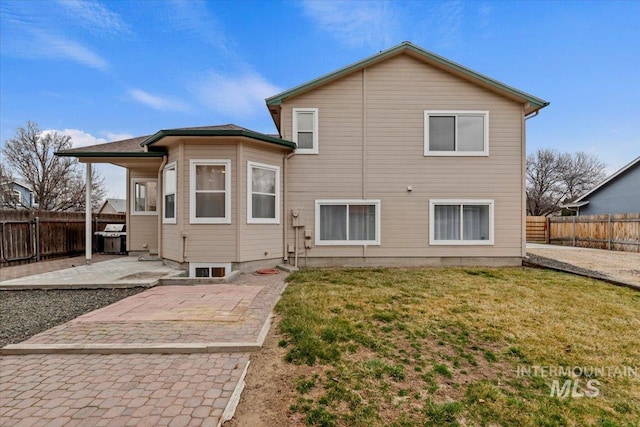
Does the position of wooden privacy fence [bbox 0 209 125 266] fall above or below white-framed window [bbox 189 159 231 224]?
below

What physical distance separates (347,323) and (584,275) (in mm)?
7620

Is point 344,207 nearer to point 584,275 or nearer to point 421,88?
point 421,88

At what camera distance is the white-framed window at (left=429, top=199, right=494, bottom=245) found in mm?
9227

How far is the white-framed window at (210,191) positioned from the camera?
7.67 meters

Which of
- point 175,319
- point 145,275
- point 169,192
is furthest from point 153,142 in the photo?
point 175,319

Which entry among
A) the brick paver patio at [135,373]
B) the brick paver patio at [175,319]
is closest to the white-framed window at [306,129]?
the brick paver patio at [175,319]

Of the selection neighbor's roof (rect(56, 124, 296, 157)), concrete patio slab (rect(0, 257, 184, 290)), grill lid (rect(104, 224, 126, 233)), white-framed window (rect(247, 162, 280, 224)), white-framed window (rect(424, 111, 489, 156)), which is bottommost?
concrete patio slab (rect(0, 257, 184, 290))

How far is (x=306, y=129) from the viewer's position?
9.14m

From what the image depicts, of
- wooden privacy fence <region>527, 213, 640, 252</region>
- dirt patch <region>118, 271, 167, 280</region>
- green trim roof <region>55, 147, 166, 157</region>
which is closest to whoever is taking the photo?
dirt patch <region>118, 271, 167, 280</region>

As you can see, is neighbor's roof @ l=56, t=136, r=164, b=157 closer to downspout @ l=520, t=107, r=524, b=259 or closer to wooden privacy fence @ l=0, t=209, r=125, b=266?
wooden privacy fence @ l=0, t=209, r=125, b=266

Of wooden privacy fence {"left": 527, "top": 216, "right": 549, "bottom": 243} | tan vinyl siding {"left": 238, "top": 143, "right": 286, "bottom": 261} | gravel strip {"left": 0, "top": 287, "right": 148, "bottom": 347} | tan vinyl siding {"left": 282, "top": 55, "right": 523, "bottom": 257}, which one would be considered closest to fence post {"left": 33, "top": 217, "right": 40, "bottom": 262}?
gravel strip {"left": 0, "top": 287, "right": 148, "bottom": 347}

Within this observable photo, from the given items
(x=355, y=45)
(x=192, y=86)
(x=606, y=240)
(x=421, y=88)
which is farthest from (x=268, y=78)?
(x=606, y=240)

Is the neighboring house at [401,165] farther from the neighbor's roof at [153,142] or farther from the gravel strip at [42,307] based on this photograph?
the gravel strip at [42,307]

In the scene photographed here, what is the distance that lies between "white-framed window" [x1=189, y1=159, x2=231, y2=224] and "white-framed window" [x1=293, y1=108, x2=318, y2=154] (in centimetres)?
247
